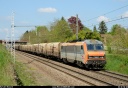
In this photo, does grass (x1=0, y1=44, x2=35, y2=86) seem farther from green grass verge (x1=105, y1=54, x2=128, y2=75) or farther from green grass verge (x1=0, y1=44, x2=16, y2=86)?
green grass verge (x1=105, y1=54, x2=128, y2=75)

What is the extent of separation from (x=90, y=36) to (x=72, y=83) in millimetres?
36211

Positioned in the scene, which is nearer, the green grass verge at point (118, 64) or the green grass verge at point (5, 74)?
the green grass verge at point (5, 74)

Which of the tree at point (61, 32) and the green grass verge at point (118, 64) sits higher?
the tree at point (61, 32)

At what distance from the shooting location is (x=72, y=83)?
2012 cm

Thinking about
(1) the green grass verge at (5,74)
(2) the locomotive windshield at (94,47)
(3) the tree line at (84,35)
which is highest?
(3) the tree line at (84,35)

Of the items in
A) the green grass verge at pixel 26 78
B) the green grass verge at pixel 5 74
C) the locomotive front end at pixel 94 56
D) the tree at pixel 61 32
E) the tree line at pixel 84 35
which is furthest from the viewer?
the tree at pixel 61 32

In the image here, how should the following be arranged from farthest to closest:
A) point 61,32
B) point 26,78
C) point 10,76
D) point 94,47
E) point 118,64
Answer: point 61,32 < point 118,64 < point 94,47 < point 10,76 < point 26,78

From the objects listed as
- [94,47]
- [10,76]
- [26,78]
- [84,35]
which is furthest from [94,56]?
[84,35]

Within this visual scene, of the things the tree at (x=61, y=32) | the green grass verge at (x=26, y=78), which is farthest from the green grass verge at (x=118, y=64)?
the tree at (x=61, y=32)

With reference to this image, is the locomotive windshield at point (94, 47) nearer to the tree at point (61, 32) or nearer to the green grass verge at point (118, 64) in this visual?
the green grass verge at point (118, 64)

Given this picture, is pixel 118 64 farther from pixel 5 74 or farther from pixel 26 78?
pixel 5 74

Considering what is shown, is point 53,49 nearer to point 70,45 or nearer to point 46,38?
point 70,45

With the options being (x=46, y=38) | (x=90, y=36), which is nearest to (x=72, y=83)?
(x=90, y=36)

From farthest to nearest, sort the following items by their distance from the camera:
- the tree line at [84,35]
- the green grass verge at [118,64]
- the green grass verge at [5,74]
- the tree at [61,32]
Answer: the tree at [61,32], the tree line at [84,35], the green grass verge at [118,64], the green grass verge at [5,74]
